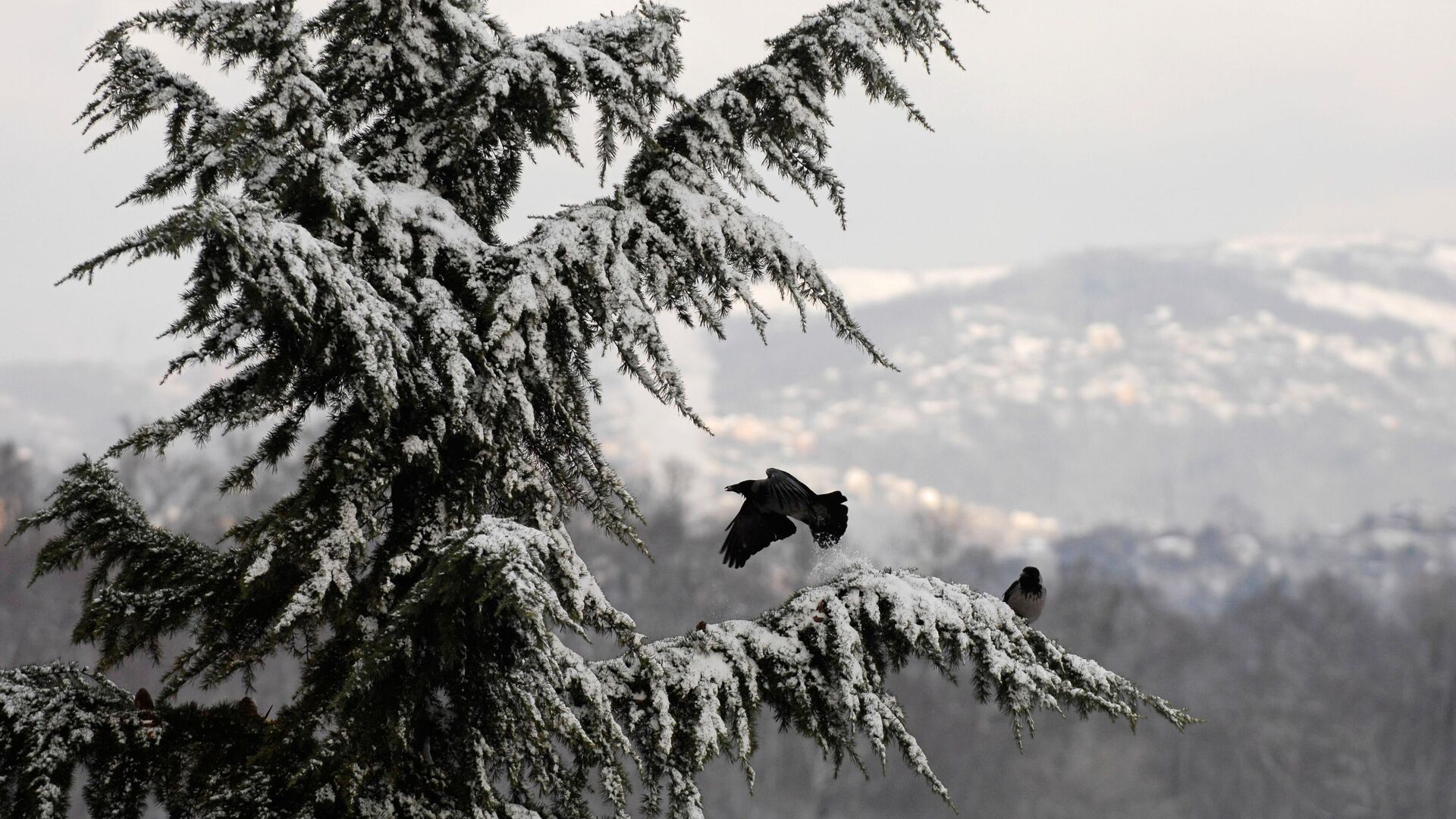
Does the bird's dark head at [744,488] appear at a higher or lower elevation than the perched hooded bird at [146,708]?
higher

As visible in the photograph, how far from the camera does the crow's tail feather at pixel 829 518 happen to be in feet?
12.7

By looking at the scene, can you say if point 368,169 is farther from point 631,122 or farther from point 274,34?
point 631,122

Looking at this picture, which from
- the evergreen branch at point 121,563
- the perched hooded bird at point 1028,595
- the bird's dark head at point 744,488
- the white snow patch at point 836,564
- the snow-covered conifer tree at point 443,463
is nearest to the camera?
the snow-covered conifer tree at point 443,463

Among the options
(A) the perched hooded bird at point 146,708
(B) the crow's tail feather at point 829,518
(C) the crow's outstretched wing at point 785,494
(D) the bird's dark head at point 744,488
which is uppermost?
(D) the bird's dark head at point 744,488

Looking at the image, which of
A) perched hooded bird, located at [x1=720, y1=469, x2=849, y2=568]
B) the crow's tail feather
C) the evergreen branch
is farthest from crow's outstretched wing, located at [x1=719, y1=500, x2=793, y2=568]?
the evergreen branch

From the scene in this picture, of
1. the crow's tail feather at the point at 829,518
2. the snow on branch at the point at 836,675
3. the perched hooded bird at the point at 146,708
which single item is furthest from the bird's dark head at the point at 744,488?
the perched hooded bird at the point at 146,708

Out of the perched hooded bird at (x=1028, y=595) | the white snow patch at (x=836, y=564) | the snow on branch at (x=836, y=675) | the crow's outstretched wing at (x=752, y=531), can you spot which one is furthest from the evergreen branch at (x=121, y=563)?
the perched hooded bird at (x=1028, y=595)

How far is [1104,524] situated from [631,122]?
5685 inches

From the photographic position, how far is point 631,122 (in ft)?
12.1

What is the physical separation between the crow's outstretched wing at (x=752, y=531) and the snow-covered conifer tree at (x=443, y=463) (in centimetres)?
32

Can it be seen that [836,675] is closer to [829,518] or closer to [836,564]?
[836,564]

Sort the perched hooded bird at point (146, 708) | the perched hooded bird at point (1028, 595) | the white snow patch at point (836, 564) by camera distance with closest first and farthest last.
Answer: the perched hooded bird at point (146, 708), the white snow patch at point (836, 564), the perched hooded bird at point (1028, 595)

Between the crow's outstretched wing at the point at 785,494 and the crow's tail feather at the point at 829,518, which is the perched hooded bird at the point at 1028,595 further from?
the crow's outstretched wing at the point at 785,494

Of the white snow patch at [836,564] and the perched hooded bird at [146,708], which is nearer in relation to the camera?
the perched hooded bird at [146,708]
